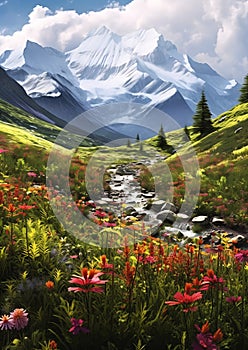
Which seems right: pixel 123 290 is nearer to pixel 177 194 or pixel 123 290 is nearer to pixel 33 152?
pixel 177 194

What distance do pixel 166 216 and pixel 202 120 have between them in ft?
141

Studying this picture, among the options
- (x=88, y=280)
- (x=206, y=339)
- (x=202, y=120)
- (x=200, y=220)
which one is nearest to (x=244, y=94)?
(x=202, y=120)

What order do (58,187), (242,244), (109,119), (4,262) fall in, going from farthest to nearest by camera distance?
(58,187) < (242,244) < (109,119) < (4,262)

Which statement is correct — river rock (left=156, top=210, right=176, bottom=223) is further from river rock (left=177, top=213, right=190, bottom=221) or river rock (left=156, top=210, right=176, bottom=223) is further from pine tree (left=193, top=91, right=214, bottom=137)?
pine tree (left=193, top=91, right=214, bottom=137)

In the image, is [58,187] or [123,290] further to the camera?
[58,187]

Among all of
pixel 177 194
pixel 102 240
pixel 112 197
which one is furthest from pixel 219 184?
pixel 102 240

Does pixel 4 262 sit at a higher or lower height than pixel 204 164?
lower

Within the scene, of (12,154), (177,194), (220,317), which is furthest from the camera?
(177,194)

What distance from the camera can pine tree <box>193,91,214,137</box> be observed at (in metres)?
52.1

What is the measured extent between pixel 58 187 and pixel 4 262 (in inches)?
306

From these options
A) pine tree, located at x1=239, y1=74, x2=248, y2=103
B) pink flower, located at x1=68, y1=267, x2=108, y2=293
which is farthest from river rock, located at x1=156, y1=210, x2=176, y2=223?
pine tree, located at x1=239, y1=74, x2=248, y2=103

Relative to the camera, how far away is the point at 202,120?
175 ft

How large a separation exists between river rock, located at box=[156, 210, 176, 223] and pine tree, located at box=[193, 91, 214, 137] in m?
40.8

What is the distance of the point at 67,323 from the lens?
3248 millimetres
